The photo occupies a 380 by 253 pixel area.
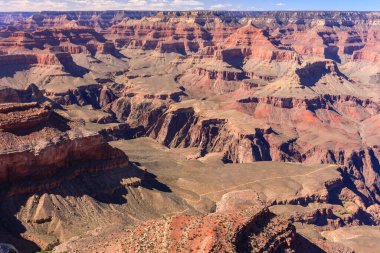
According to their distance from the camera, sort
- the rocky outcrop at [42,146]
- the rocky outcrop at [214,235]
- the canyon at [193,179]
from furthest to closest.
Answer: the rocky outcrop at [42,146], the canyon at [193,179], the rocky outcrop at [214,235]

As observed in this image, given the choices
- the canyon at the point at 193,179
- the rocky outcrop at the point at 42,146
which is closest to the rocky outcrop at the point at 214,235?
the canyon at the point at 193,179

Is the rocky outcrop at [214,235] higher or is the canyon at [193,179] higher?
the rocky outcrop at [214,235]

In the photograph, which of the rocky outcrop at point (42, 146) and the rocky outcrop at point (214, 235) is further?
the rocky outcrop at point (42, 146)

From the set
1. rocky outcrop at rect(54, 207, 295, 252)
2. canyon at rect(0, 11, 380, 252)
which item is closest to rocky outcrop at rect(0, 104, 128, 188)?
canyon at rect(0, 11, 380, 252)

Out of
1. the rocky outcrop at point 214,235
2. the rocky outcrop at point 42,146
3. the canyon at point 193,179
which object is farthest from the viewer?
the rocky outcrop at point 42,146

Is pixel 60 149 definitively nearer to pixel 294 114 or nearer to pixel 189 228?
pixel 189 228

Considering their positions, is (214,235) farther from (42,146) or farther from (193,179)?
(193,179)

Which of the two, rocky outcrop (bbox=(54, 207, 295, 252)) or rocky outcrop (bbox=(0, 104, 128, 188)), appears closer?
rocky outcrop (bbox=(54, 207, 295, 252))

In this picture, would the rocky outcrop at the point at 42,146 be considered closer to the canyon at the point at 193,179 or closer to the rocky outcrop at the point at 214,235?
the canyon at the point at 193,179

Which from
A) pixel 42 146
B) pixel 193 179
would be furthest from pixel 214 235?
pixel 193 179

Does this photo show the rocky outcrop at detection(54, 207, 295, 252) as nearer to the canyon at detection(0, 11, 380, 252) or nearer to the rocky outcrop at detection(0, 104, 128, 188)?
the canyon at detection(0, 11, 380, 252)

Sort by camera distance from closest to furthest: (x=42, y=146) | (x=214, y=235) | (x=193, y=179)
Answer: (x=214, y=235) → (x=42, y=146) → (x=193, y=179)
